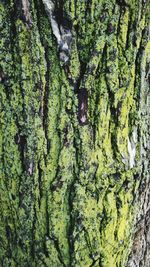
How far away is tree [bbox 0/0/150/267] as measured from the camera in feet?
4.15

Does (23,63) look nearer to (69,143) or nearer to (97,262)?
(69,143)

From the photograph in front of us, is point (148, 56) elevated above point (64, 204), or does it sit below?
above

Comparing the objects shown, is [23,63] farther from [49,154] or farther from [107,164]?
[107,164]

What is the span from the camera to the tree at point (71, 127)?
1.26m

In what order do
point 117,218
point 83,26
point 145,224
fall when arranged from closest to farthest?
1. point 83,26
2. point 117,218
3. point 145,224

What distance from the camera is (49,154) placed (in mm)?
1372

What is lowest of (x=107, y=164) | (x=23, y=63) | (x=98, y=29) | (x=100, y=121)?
(x=107, y=164)

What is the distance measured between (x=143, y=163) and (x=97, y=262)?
1.44ft

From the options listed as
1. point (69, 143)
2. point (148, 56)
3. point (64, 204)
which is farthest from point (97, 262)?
point (148, 56)

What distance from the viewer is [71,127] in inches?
52.6

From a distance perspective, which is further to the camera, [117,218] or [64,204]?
[117,218]

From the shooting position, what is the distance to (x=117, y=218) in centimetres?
152

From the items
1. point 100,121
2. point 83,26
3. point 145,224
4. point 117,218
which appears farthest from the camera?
point 145,224

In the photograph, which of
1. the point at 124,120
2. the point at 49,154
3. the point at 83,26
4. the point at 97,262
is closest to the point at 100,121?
the point at 124,120
